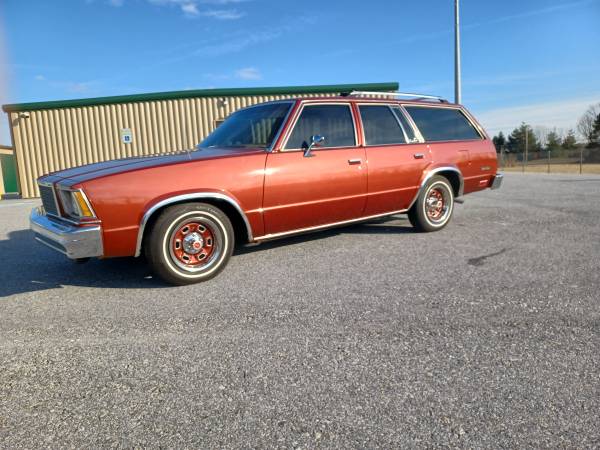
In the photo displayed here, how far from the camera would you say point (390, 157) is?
4.91 metres

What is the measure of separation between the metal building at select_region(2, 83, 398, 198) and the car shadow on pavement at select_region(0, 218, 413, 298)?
10937 millimetres

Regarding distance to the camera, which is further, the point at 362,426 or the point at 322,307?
the point at 322,307

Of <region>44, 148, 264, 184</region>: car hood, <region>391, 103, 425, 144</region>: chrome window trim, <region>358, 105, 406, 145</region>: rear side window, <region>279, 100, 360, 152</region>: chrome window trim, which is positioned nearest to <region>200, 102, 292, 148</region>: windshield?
<region>279, 100, 360, 152</region>: chrome window trim

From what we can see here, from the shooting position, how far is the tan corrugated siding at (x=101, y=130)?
15547 mm

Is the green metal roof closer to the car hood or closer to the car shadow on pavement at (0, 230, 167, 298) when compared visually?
the car shadow on pavement at (0, 230, 167, 298)

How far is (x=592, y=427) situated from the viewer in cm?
161

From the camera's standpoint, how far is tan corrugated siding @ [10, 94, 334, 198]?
1555cm

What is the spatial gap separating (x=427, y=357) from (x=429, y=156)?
3.62 metres

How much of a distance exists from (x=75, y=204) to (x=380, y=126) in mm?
3456

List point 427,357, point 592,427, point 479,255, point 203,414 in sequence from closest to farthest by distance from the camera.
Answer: point 592,427 < point 203,414 < point 427,357 < point 479,255

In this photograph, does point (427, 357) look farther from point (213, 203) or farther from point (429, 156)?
point (429, 156)

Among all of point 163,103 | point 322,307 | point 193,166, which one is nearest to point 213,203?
point 193,166

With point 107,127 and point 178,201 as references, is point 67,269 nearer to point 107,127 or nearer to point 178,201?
point 178,201

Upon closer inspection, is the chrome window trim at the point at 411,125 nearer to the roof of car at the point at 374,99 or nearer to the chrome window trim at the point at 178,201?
the roof of car at the point at 374,99
